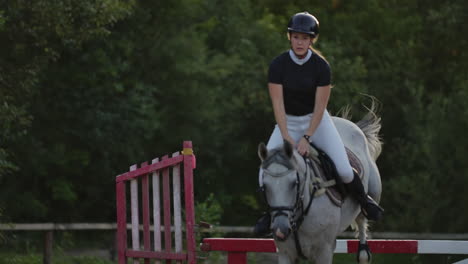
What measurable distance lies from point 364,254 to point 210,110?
66.5 ft

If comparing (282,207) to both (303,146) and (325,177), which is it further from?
(325,177)

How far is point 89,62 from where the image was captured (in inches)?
1025

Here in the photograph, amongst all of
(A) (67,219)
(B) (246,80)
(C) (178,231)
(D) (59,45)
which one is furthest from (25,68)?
(B) (246,80)

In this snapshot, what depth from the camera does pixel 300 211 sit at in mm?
8078

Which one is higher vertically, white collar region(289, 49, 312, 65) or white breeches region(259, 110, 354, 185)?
white collar region(289, 49, 312, 65)

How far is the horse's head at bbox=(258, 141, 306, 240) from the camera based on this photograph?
766 centimetres

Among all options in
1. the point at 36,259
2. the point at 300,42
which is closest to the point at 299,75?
the point at 300,42

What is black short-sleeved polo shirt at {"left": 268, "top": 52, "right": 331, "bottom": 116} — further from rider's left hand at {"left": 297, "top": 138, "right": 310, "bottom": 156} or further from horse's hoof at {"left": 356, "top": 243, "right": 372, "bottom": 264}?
horse's hoof at {"left": 356, "top": 243, "right": 372, "bottom": 264}

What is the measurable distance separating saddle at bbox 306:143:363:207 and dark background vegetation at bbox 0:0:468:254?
34.9ft

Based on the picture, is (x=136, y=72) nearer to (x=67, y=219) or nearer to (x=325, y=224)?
(x=67, y=219)

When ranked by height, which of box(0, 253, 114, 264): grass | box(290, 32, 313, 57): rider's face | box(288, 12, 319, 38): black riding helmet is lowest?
box(0, 253, 114, 264): grass

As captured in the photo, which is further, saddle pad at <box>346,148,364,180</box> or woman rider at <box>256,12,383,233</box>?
saddle pad at <box>346,148,364,180</box>

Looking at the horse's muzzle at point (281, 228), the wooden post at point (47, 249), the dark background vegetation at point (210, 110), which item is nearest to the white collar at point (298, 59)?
the horse's muzzle at point (281, 228)

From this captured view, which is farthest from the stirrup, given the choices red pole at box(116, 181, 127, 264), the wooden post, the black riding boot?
the wooden post
